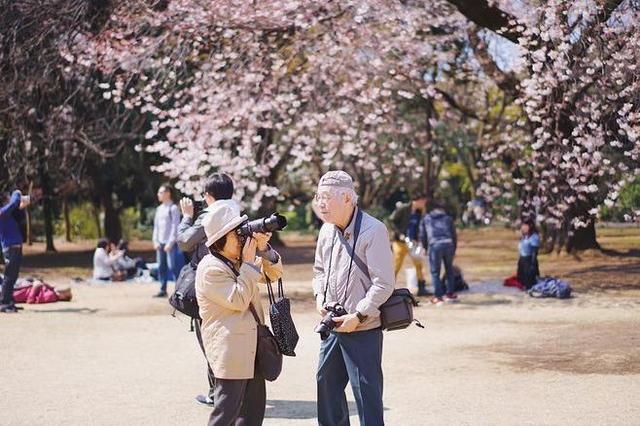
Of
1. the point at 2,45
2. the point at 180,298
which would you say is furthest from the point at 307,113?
the point at 180,298

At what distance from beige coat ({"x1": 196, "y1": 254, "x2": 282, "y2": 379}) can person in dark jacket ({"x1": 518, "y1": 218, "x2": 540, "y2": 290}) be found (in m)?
10.4

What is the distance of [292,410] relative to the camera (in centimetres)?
667

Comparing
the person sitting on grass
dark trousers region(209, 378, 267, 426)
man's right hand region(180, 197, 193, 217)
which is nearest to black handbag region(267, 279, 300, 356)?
dark trousers region(209, 378, 267, 426)

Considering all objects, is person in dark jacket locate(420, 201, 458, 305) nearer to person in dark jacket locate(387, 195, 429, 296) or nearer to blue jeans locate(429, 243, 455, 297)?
blue jeans locate(429, 243, 455, 297)

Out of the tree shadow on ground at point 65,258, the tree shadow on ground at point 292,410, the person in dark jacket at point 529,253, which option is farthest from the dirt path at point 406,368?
the tree shadow on ground at point 65,258

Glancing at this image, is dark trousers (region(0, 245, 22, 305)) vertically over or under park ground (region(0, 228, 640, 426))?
over

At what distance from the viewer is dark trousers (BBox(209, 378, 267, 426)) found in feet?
15.6

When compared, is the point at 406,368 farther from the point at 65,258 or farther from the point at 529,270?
the point at 65,258

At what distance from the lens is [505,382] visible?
296 inches

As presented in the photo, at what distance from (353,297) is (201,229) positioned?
6.16 ft

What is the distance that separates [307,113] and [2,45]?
5821 millimetres

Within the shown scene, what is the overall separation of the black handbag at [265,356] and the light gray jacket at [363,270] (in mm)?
476

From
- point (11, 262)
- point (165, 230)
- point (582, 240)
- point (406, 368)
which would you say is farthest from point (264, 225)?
point (582, 240)

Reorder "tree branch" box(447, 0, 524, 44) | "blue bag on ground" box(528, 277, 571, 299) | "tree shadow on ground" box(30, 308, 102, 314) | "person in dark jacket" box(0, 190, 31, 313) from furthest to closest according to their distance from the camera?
1. "tree branch" box(447, 0, 524, 44)
2. "blue bag on ground" box(528, 277, 571, 299)
3. "tree shadow on ground" box(30, 308, 102, 314)
4. "person in dark jacket" box(0, 190, 31, 313)
